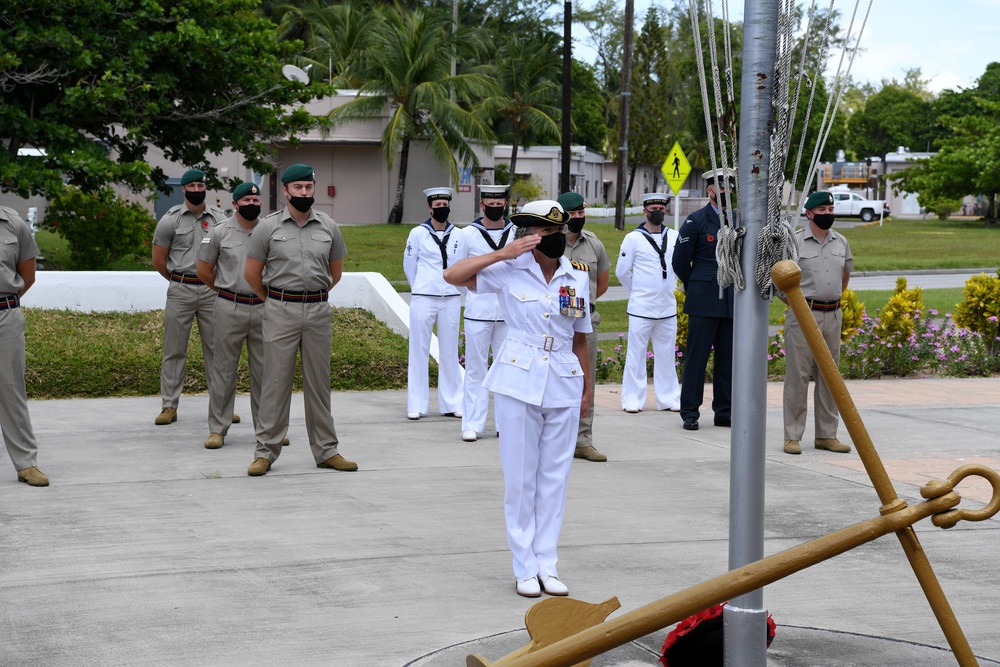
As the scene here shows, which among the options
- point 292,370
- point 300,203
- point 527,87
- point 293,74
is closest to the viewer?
point 300,203

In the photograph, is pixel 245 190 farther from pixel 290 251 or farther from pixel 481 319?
pixel 481 319

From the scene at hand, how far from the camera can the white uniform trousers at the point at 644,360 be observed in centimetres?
1139

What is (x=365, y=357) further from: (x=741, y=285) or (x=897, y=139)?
(x=897, y=139)

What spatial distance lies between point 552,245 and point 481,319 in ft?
14.2

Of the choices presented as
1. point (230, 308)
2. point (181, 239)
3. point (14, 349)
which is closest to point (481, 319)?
point (230, 308)

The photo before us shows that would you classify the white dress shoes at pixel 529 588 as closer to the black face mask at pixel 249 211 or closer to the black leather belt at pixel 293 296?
the black leather belt at pixel 293 296

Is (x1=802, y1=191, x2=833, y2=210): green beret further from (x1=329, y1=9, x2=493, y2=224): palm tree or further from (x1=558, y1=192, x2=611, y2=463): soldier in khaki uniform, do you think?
(x1=329, y1=9, x2=493, y2=224): palm tree

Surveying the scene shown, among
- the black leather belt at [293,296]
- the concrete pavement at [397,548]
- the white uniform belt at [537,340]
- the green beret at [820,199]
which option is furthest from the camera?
the green beret at [820,199]

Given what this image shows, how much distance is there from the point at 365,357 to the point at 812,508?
6223 millimetres

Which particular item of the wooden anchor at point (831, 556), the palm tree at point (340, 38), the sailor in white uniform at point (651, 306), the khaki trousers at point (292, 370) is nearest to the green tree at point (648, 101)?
the palm tree at point (340, 38)

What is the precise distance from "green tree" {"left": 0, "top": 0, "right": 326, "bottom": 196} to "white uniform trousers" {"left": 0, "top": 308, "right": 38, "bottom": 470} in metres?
9.73

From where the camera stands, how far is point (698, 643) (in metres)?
4.53

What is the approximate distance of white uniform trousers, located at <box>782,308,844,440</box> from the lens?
9516mm

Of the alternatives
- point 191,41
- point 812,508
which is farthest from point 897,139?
point 812,508
